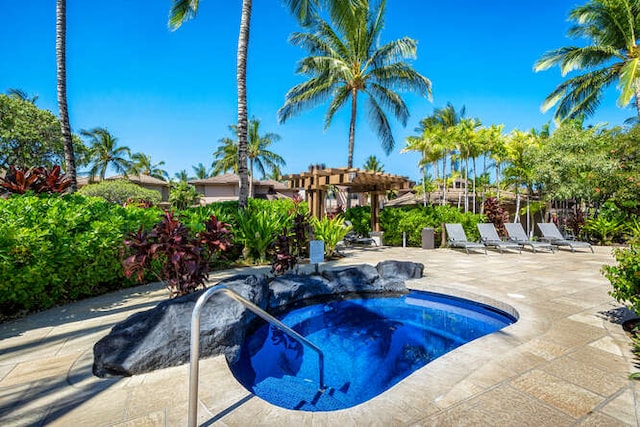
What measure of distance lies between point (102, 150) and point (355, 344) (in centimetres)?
4067

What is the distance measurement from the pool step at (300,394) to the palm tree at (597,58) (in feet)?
57.4

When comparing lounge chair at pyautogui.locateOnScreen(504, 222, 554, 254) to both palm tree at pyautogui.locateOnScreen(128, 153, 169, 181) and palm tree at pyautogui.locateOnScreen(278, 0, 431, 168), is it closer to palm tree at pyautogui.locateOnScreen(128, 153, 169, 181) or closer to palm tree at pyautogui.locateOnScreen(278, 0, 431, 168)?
palm tree at pyautogui.locateOnScreen(278, 0, 431, 168)

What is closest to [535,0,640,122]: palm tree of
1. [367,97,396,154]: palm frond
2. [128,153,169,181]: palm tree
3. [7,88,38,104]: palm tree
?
[367,97,396,154]: palm frond

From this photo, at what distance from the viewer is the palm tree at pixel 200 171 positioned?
173 ft

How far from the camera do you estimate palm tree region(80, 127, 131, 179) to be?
33.4m

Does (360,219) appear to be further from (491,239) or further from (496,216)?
Answer: (496,216)

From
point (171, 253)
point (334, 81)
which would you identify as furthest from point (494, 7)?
point (171, 253)

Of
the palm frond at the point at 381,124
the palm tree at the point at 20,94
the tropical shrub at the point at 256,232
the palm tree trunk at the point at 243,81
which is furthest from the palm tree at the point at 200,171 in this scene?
the tropical shrub at the point at 256,232

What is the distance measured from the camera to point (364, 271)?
6.52m

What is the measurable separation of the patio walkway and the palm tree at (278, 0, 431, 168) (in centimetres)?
1463

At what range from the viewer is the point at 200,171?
174 ft

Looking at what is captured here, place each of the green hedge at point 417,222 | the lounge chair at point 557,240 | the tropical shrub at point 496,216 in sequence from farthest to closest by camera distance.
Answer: the tropical shrub at point 496,216, the green hedge at point 417,222, the lounge chair at point 557,240

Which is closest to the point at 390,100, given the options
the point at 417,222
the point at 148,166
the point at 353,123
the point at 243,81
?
the point at 353,123

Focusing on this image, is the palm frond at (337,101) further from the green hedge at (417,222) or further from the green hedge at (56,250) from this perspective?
the green hedge at (56,250)
